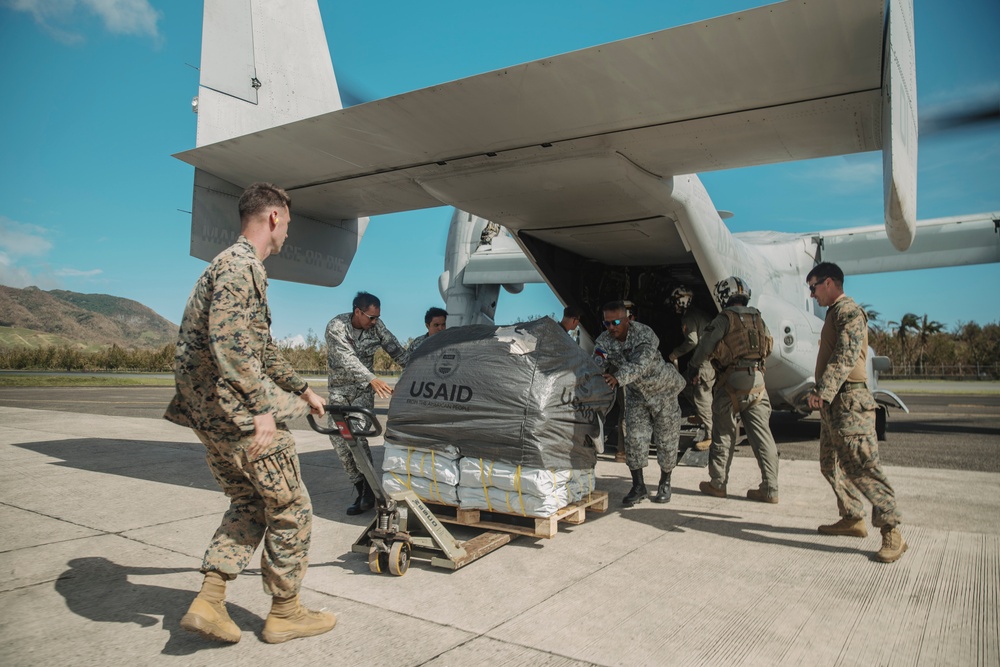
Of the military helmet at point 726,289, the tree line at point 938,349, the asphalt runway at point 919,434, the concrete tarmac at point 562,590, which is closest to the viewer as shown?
the concrete tarmac at point 562,590

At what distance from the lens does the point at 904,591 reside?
3256 millimetres

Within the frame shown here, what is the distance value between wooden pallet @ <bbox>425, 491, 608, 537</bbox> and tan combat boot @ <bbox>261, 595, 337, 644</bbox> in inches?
60.4

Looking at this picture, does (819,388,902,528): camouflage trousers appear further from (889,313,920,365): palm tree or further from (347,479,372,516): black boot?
(889,313,920,365): palm tree

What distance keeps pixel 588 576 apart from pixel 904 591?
1.72 m

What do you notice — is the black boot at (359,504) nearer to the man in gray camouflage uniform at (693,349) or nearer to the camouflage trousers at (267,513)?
the camouflage trousers at (267,513)

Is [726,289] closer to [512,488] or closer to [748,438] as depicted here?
[748,438]

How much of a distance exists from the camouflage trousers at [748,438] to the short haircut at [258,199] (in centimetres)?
434

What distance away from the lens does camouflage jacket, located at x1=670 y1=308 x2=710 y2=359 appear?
8.45 meters

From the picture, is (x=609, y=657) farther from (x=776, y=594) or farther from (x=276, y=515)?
(x=276, y=515)

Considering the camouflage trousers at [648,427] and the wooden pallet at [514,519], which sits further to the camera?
the camouflage trousers at [648,427]

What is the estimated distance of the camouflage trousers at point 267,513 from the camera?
101 inches

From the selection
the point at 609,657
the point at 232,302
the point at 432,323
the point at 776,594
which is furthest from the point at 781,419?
the point at 232,302

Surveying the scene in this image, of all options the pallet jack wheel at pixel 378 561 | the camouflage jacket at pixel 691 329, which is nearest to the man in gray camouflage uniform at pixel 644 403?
the pallet jack wheel at pixel 378 561

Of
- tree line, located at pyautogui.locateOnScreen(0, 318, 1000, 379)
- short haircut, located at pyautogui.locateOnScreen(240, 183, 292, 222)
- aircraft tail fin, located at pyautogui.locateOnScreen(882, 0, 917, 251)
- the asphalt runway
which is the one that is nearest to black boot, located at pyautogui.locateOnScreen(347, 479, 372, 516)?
short haircut, located at pyautogui.locateOnScreen(240, 183, 292, 222)
